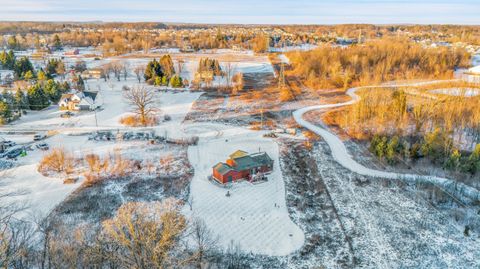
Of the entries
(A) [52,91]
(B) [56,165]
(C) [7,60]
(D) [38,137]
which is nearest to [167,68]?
(A) [52,91]

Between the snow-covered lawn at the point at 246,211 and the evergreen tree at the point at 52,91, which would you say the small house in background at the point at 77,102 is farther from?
the snow-covered lawn at the point at 246,211

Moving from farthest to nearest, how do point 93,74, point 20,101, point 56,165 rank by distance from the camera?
point 93,74, point 20,101, point 56,165

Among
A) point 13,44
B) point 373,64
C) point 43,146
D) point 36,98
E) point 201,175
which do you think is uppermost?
point 13,44

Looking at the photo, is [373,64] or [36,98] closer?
[36,98]

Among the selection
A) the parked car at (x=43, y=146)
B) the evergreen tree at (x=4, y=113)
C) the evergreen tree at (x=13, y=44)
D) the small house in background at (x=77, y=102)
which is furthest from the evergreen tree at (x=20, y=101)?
the evergreen tree at (x=13, y=44)

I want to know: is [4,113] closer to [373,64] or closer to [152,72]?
[152,72]

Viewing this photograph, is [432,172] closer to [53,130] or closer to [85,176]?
[85,176]
